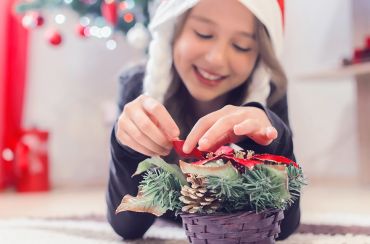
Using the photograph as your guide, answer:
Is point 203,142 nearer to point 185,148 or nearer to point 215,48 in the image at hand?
point 185,148

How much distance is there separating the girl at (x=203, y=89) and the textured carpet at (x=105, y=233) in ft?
0.14

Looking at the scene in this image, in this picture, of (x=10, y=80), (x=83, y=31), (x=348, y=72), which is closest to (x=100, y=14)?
(x=83, y=31)

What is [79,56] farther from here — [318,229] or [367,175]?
[318,229]

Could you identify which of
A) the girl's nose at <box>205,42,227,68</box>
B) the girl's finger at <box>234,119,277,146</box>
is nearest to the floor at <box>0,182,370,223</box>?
the girl's nose at <box>205,42,227,68</box>

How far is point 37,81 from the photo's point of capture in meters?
2.04

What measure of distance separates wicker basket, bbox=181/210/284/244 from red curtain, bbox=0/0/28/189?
4.81 feet

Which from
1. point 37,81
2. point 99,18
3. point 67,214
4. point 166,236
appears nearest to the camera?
point 166,236

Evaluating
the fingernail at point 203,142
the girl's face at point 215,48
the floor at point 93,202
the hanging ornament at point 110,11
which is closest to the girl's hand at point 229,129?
the fingernail at point 203,142

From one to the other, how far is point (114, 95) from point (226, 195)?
1679 millimetres

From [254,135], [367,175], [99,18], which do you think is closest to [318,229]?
[254,135]

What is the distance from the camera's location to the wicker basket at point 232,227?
0.52 meters

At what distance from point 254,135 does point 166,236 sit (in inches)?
13.6

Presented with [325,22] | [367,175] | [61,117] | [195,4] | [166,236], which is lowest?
[367,175]

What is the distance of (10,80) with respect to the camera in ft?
6.14
